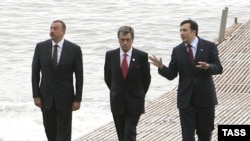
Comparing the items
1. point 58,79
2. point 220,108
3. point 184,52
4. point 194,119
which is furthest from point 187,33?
point 220,108

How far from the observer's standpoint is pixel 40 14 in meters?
33.5

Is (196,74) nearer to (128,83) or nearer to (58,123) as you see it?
(128,83)

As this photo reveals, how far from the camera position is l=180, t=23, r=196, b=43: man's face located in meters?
7.71

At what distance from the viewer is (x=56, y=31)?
800 cm

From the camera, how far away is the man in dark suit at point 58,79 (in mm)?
8148

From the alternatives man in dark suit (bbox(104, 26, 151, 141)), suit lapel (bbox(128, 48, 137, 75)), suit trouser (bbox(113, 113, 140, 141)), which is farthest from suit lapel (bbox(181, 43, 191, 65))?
suit trouser (bbox(113, 113, 140, 141))

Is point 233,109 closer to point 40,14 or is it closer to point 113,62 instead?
point 113,62

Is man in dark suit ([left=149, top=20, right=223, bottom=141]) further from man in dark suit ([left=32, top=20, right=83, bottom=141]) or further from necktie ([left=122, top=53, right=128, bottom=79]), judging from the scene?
man in dark suit ([left=32, top=20, right=83, bottom=141])

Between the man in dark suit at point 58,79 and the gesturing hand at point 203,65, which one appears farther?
the man in dark suit at point 58,79

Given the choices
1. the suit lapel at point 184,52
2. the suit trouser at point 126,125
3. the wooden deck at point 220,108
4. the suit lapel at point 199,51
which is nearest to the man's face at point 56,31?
the suit trouser at point 126,125

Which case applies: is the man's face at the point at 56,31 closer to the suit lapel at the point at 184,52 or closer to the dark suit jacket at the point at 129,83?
the dark suit jacket at the point at 129,83

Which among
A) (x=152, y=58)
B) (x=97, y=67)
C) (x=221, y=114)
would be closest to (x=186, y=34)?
(x=152, y=58)

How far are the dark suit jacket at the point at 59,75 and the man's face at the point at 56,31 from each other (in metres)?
0.13

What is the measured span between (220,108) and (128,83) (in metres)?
4.20
